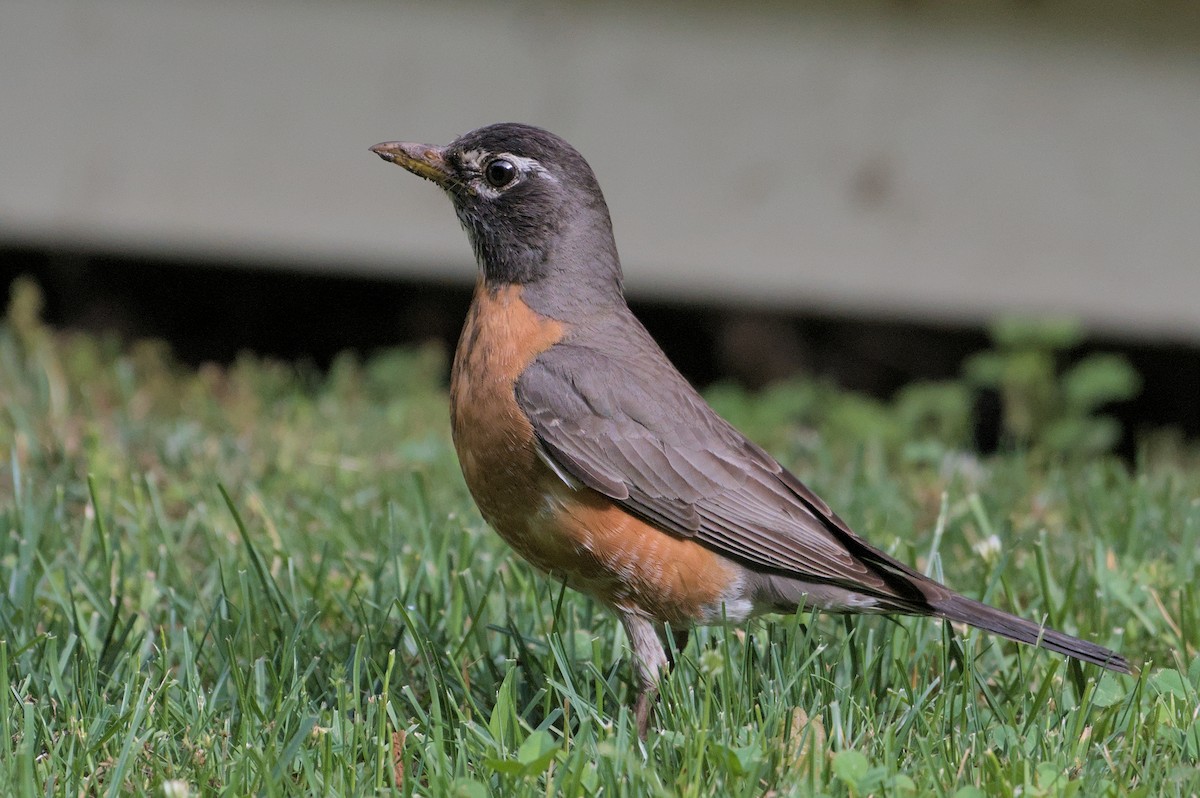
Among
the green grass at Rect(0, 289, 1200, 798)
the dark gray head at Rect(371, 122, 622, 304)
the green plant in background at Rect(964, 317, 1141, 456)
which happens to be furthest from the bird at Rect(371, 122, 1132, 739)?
the green plant in background at Rect(964, 317, 1141, 456)

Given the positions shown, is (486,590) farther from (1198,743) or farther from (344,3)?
(344,3)

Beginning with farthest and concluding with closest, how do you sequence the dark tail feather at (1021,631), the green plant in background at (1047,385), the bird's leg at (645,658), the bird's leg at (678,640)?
the green plant in background at (1047,385)
the bird's leg at (678,640)
the bird's leg at (645,658)
the dark tail feather at (1021,631)

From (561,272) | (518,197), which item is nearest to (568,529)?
(561,272)

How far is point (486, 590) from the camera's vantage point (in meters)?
3.65

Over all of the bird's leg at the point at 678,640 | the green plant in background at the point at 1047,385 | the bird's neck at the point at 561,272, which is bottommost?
the bird's leg at the point at 678,640

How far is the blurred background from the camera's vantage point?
682 centimetres

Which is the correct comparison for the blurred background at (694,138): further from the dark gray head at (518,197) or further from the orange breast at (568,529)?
the orange breast at (568,529)

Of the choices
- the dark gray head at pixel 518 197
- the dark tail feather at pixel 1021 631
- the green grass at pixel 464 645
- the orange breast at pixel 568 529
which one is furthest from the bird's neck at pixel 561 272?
the dark tail feather at pixel 1021 631

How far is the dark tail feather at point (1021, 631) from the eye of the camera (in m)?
3.21

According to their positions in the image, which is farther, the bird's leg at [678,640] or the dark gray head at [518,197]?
the dark gray head at [518,197]

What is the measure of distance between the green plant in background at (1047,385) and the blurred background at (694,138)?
1.26ft

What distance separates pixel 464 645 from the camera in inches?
135

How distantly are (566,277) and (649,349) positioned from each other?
295 millimetres

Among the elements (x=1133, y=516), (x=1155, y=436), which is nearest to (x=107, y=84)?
(x=1133, y=516)
